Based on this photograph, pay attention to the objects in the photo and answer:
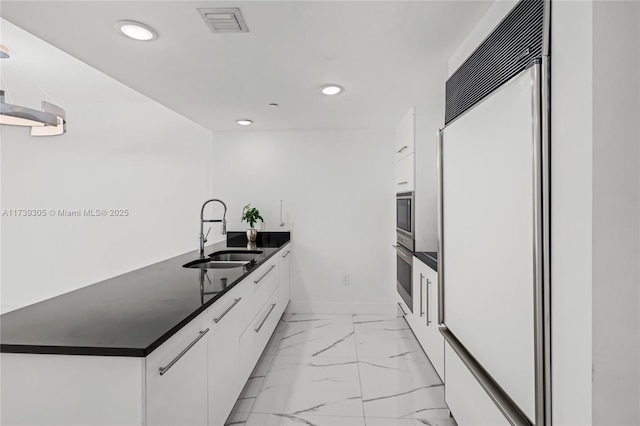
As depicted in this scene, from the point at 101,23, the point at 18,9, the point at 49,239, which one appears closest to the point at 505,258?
the point at 101,23

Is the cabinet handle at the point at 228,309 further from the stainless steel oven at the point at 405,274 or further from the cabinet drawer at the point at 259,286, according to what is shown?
the stainless steel oven at the point at 405,274

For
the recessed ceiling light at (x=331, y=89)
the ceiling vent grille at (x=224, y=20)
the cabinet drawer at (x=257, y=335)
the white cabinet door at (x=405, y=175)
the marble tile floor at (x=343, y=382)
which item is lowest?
the marble tile floor at (x=343, y=382)

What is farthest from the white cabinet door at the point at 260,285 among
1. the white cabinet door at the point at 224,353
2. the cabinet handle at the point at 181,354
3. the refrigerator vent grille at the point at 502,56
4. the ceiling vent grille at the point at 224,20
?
the refrigerator vent grille at the point at 502,56

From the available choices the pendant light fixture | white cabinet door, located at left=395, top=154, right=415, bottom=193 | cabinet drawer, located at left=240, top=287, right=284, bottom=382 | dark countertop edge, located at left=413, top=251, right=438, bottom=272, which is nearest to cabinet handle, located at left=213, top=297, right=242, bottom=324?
cabinet drawer, located at left=240, top=287, right=284, bottom=382

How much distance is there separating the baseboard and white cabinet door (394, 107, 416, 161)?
1.73 m

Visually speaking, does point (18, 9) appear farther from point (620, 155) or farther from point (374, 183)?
point (374, 183)

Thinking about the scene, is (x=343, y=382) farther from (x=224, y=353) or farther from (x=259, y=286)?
(x=224, y=353)

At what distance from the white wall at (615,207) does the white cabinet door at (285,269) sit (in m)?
2.96

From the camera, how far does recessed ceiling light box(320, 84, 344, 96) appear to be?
261 centimetres

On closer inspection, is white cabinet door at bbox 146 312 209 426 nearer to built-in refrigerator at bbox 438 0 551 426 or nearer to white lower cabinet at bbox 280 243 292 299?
built-in refrigerator at bbox 438 0 551 426

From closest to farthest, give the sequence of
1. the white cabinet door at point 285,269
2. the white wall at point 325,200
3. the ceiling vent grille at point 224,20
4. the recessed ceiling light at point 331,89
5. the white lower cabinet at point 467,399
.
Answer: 1. the white lower cabinet at point 467,399
2. the ceiling vent grille at point 224,20
3. the recessed ceiling light at point 331,89
4. the white cabinet door at point 285,269
5. the white wall at point 325,200

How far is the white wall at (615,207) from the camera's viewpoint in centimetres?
84

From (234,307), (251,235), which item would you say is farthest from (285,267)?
(234,307)

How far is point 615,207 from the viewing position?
854mm
